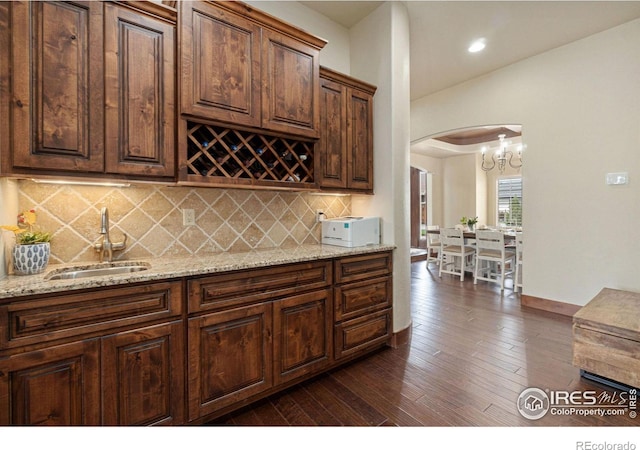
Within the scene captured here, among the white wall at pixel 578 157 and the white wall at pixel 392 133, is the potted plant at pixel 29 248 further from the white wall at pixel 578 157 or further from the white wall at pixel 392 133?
the white wall at pixel 578 157

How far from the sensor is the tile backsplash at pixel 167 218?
174cm

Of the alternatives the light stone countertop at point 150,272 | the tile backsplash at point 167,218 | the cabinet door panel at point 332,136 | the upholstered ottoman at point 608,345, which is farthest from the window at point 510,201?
the light stone countertop at point 150,272

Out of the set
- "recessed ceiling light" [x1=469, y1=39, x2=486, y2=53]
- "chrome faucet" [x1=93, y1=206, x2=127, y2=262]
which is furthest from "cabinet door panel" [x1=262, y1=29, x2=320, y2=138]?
"recessed ceiling light" [x1=469, y1=39, x2=486, y2=53]

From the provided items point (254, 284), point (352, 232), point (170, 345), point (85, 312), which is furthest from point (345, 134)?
point (85, 312)

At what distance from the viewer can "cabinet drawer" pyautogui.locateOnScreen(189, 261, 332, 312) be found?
63.3 inches

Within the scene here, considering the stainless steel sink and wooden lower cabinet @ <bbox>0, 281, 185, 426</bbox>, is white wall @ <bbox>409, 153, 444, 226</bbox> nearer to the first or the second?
the stainless steel sink

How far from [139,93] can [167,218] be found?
82cm

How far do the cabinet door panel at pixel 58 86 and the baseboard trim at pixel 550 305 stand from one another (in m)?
4.68

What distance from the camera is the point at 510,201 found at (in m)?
7.80

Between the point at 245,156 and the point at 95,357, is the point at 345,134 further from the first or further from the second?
the point at 95,357

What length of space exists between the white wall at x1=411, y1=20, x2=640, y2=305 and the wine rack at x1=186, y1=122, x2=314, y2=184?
10.5ft
